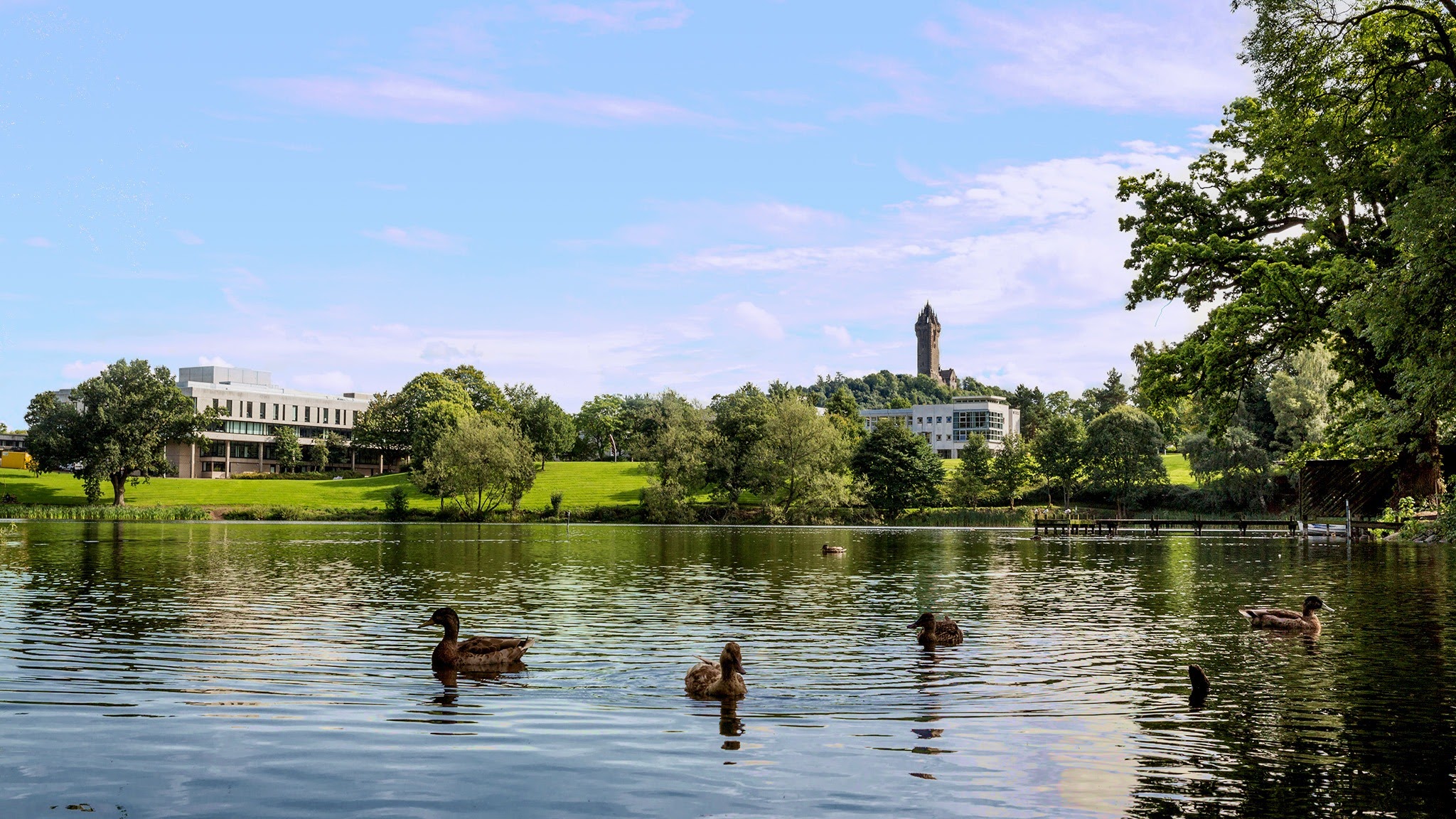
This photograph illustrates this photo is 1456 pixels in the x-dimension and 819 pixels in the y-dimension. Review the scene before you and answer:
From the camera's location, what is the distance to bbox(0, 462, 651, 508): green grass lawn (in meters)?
133

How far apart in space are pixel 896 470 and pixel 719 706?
106 meters

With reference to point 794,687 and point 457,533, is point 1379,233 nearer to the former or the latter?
point 794,687

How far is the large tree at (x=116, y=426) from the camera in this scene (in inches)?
5079

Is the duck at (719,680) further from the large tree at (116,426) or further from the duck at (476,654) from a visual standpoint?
the large tree at (116,426)

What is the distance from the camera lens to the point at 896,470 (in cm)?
11988

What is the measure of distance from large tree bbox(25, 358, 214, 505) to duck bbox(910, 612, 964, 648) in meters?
130

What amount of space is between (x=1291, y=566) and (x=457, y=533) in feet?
194

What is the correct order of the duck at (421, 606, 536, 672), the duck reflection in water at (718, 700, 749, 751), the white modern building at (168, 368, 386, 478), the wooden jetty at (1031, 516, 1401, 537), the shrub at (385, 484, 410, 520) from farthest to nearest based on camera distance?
the white modern building at (168, 368, 386, 478), the shrub at (385, 484, 410, 520), the wooden jetty at (1031, 516, 1401, 537), the duck at (421, 606, 536, 672), the duck reflection in water at (718, 700, 749, 751)

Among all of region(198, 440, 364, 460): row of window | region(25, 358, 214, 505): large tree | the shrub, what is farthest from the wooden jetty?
region(198, 440, 364, 460): row of window

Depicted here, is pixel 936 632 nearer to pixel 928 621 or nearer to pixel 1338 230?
pixel 928 621

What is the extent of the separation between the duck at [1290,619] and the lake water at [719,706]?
1.14 feet

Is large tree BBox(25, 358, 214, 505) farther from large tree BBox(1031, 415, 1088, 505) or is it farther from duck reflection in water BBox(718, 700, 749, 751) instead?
duck reflection in water BBox(718, 700, 749, 751)

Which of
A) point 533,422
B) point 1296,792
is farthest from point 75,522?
point 1296,792

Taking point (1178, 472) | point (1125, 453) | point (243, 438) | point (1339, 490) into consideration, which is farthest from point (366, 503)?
point (1178, 472)
